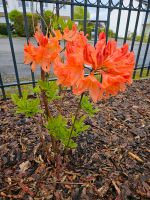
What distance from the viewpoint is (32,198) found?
1.57 m

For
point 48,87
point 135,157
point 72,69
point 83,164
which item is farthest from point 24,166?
point 72,69

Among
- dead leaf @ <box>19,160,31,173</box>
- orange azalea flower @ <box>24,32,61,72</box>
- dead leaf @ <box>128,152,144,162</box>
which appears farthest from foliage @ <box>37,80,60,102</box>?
dead leaf @ <box>128,152,144,162</box>

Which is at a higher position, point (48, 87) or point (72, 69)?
point (72, 69)

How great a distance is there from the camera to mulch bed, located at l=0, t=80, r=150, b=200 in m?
1.63

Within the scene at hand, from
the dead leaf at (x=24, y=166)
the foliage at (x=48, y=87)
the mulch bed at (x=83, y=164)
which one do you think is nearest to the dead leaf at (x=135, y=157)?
the mulch bed at (x=83, y=164)

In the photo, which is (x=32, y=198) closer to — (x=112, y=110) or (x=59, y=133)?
(x=59, y=133)

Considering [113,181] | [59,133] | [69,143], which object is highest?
[59,133]

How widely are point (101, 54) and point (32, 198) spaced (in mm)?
1245

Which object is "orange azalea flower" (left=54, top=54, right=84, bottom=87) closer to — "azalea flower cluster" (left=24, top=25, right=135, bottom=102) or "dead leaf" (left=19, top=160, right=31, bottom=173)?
"azalea flower cluster" (left=24, top=25, right=135, bottom=102)

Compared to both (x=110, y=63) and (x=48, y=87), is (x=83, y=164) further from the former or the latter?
(x=110, y=63)

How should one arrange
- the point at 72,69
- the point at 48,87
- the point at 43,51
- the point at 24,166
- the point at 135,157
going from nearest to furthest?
1. the point at 72,69
2. the point at 43,51
3. the point at 48,87
4. the point at 24,166
5. the point at 135,157

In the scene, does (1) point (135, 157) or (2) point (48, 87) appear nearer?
(2) point (48, 87)

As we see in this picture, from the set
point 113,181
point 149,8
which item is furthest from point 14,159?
point 149,8

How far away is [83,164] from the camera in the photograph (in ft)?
6.12
